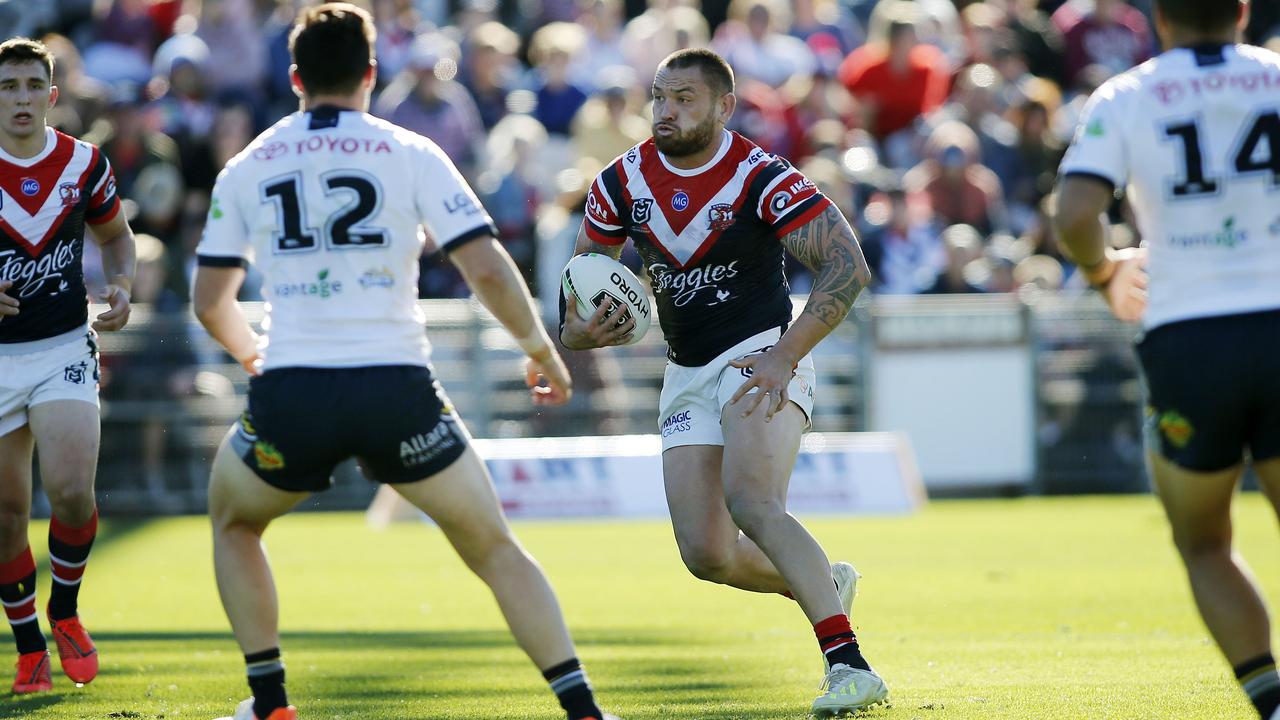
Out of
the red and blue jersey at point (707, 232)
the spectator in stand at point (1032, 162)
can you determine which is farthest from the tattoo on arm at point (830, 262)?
the spectator in stand at point (1032, 162)

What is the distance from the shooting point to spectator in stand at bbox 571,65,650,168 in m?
17.2

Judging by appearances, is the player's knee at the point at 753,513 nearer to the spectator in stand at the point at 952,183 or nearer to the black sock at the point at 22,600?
the black sock at the point at 22,600

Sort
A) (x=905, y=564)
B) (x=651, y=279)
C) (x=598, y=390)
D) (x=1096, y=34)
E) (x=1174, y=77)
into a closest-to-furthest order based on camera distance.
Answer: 1. (x=1174, y=77)
2. (x=651, y=279)
3. (x=905, y=564)
4. (x=598, y=390)
5. (x=1096, y=34)

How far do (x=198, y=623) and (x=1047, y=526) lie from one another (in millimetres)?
7365

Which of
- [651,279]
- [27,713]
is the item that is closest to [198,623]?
[27,713]

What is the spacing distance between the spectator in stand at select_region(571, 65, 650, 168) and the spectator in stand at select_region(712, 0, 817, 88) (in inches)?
84.6

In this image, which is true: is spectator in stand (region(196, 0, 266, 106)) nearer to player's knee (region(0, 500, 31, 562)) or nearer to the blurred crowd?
the blurred crowd

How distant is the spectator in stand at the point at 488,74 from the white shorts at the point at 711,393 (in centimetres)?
1188

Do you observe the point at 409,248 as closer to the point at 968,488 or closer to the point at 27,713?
the point at 27,713

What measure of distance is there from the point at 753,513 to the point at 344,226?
195 cm

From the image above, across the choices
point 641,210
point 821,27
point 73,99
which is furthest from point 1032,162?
point 641,210

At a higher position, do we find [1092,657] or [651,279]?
[651,279]

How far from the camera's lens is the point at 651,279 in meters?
6.98

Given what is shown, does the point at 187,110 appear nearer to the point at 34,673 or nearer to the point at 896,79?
the point at 896,79
